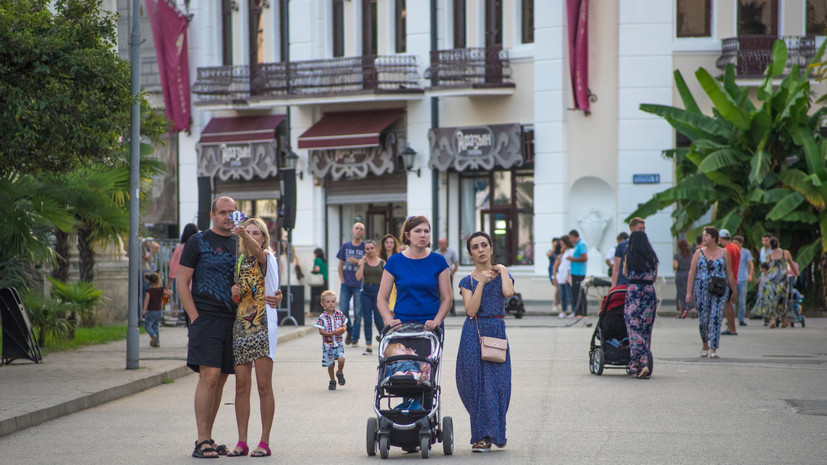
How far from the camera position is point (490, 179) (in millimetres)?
33250

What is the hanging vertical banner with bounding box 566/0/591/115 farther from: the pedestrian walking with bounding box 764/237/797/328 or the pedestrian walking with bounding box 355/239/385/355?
the pedestrian walking with bounding box 355/239/385/355

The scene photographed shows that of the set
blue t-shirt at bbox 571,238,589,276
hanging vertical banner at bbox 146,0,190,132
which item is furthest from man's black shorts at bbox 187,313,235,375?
hanging vertical banner at bbox 146,0,190,132

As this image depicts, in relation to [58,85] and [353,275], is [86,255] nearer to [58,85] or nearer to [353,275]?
[353,275]

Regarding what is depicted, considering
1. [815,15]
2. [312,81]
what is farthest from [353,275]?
[815,15]

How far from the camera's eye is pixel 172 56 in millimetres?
37156

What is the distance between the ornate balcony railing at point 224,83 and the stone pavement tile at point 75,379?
18.7m

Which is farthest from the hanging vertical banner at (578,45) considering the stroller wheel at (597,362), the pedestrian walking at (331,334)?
the pedestrian walking at (331,334)

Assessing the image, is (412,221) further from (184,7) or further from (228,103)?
(184,7)

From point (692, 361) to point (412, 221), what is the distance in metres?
8.22

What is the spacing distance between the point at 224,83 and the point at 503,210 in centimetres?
985

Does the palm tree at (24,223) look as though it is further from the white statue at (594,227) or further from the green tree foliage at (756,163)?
the white statue at (594,227)

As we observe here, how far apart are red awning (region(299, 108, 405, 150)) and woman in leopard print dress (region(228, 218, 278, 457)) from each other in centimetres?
2477

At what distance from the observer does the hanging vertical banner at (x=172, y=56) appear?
37.0 meters

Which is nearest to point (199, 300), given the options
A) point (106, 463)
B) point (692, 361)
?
point (106, 463)
